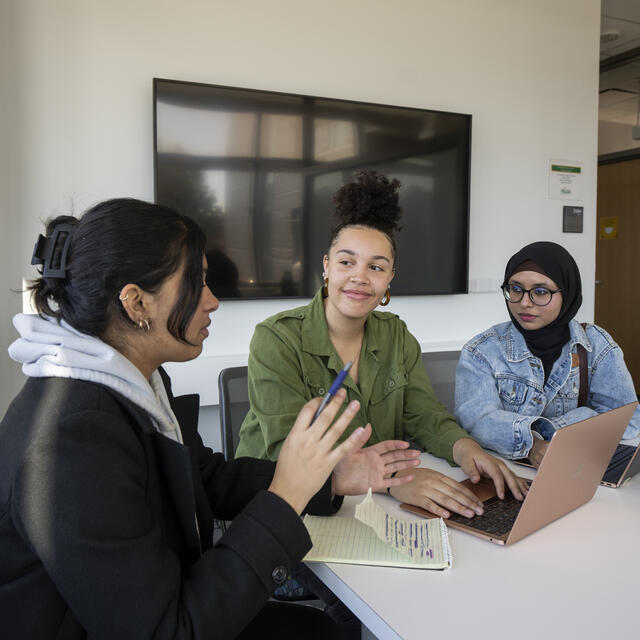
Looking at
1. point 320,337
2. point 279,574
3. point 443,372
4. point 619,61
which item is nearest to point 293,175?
point 443,372

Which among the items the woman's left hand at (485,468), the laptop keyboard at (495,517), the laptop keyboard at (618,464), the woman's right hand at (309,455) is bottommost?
the laptop keyboard at (495,517)

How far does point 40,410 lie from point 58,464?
0.32 feet

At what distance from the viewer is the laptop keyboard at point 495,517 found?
102 cm

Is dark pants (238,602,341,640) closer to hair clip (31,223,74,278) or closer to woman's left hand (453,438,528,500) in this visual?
woman's left hand (453,438,528,500)

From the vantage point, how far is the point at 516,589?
0.84 meters

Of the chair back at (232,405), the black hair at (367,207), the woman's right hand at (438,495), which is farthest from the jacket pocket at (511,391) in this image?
the chair back at (232,405)

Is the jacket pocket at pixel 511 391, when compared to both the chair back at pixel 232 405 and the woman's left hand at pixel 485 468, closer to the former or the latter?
the woman's left hand at pixel 485 468

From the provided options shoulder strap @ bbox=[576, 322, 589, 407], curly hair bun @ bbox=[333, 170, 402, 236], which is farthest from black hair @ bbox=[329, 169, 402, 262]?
shoulder strap @ bbox=[576, 322, 589, 407]

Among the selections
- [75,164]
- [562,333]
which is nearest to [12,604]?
[562,333]

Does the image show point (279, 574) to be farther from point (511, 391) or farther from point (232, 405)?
point (511, 391)

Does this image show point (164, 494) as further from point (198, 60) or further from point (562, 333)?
point (198, 60)

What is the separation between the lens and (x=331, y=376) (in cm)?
165

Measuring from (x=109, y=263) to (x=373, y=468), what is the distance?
615 millimetres

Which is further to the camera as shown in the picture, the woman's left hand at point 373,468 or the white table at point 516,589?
the woman's left hand at point 373,468
